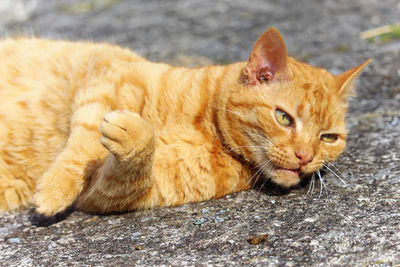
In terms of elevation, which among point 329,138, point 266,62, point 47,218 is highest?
point 266,62

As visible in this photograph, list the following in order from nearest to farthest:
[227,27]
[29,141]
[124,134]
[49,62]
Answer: [124,134] → [29,141] → [49,62] → [227,27]

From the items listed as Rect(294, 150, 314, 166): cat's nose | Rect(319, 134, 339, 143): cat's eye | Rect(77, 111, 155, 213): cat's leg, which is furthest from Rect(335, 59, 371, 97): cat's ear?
Rect(77, 111, 155, 213): cat's leg

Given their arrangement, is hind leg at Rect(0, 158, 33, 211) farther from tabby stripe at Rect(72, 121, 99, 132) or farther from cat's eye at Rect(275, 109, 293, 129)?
cat's eye at Rect(275, 109, 293, 129)

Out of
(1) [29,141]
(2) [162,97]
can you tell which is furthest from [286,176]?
(1) [29,141]

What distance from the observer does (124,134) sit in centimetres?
222

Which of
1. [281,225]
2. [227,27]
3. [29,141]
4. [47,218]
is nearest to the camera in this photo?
[281,225]

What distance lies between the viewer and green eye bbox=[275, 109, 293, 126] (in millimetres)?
2757

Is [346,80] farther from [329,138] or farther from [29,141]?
[29,141]

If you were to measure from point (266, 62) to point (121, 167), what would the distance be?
50.0 inches

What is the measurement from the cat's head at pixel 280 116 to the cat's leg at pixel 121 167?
0.69 m

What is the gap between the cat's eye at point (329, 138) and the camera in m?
2.95

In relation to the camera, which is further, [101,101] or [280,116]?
[101,101]

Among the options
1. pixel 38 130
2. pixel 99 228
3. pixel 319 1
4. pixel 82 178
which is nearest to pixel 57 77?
pixel 38 130

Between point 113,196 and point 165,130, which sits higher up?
point 165,130
